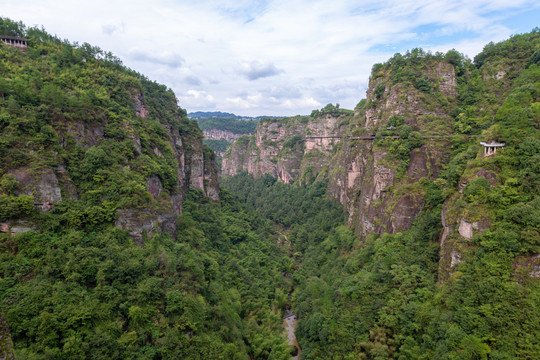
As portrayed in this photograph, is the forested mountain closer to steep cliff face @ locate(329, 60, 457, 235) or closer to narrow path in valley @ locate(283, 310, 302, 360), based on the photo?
steep cliff face @ locate(329, 60, 457, 235)

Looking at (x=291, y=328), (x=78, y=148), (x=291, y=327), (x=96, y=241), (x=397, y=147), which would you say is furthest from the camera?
(x=291, y=327)

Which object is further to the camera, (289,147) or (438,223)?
Answer: (289,147)

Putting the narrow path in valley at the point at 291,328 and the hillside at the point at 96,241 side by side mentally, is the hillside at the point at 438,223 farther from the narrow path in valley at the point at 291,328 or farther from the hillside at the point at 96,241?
the hillside at the point at 96,241

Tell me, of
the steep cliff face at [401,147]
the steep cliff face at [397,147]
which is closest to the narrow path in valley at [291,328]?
the steep cliff face at [401,147]

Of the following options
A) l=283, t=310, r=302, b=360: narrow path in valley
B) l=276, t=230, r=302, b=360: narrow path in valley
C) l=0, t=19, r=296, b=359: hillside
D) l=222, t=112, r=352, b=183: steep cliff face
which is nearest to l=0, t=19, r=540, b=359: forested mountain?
l=0, t=19, r=296, b=359: hillside

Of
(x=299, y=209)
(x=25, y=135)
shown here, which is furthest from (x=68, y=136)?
(x=299, y=209)

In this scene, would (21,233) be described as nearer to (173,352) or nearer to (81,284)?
(81,284)

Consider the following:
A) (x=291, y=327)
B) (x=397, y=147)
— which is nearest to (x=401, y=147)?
(x=397, y=147)

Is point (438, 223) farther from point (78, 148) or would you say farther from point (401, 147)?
point (78, 148)

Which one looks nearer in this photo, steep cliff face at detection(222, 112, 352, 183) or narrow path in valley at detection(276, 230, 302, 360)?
narrow path in valley at detection(276, 230, 302, 360)
